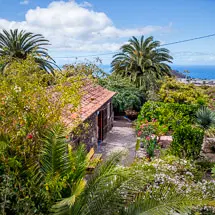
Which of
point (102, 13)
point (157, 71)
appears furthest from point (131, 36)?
point (102, 13)

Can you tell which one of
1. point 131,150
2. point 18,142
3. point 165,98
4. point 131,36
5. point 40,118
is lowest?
point 131,150

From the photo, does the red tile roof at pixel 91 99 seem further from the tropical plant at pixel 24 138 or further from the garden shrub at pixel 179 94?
the garden shrub at pixel 179 94

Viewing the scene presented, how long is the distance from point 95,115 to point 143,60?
13.2 metres

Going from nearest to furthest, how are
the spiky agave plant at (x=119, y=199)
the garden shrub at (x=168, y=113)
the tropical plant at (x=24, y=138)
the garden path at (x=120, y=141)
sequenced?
the tropical plant at (x=24, y=138), the spiky agave plant at (x=119, y=199), the garden path at (x=120, y=141), the garden shrub at (x=168, y=113)

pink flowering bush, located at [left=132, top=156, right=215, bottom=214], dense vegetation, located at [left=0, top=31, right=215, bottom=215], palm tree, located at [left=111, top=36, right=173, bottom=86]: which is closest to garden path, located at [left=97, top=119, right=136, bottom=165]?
pink flowering bush, located at [left=132, top=156, right=215, bottom=214]

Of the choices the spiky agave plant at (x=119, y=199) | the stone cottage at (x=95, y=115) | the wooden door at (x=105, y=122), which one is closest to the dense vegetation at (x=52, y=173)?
the spiky agave plant at (x=119, y=199)

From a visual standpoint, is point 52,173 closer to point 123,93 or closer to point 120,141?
point 120,141

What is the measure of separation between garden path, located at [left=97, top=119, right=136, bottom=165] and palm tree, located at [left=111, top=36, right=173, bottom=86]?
6.34m

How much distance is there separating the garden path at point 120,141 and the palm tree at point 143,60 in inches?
249

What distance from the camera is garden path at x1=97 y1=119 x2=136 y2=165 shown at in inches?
610

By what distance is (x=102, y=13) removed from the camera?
18562 mm

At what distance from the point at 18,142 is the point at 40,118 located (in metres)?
0.71

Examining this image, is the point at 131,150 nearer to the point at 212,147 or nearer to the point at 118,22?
the point at 212,147

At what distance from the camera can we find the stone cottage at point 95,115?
13707 mm
